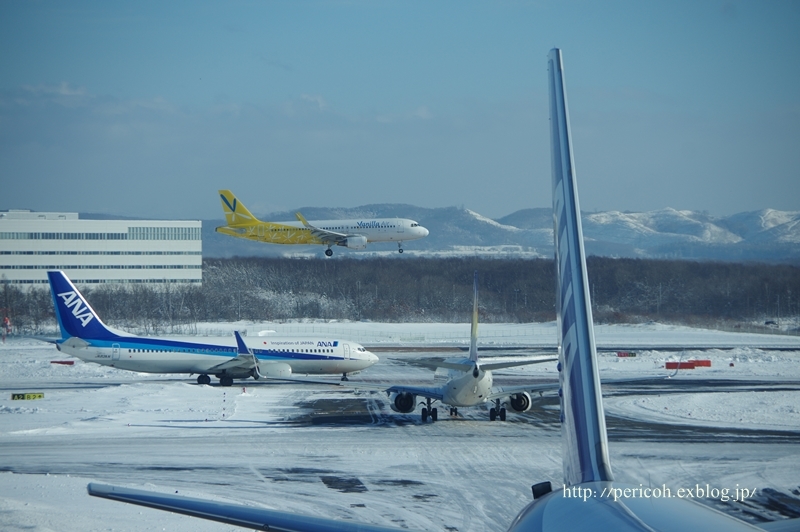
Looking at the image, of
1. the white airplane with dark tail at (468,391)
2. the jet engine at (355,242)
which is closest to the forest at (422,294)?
the jet engine at (355,242)

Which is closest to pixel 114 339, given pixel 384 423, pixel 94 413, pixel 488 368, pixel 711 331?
pixel 94 413

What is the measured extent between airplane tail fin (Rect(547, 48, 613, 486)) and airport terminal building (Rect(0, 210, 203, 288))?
303 ft

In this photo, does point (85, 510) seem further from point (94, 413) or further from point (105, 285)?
point (105, 285)

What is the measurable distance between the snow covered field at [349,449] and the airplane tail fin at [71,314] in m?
3.02

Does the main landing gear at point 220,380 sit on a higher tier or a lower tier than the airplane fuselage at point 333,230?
lower

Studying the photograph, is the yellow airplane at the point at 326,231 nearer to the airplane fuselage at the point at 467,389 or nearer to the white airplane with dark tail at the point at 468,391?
the white airplane with dark tail at the point at 468,391

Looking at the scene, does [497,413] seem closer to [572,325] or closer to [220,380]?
[220,380]

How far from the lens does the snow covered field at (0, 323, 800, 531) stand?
18.0 m

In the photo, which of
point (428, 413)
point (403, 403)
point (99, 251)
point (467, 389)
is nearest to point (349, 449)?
point (467, 389)

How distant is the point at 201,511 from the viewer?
6176 mm

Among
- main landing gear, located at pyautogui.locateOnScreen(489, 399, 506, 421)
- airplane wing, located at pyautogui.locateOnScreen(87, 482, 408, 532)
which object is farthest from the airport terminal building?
airplane wing, located at pyautogui.locateOnScreen(87, 482, 408, 532)

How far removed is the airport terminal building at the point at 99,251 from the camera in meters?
90.8

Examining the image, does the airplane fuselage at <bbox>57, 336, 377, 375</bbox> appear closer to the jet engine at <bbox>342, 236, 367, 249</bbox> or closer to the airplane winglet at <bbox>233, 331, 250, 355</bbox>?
the airplane winglet at <bbox>233, 331, 250, 355</bbox>

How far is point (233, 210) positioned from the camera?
7438 cm
